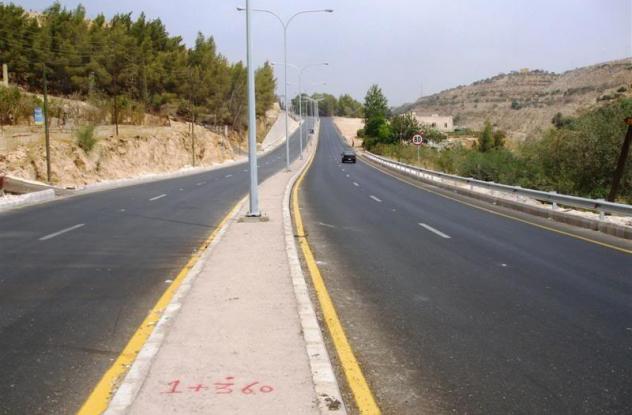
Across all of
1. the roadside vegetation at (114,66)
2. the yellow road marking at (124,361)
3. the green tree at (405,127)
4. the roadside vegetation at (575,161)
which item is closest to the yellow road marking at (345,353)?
the yellow road marking at (124,361)

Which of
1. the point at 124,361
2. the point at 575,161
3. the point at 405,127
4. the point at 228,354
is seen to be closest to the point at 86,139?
the point at 575,161

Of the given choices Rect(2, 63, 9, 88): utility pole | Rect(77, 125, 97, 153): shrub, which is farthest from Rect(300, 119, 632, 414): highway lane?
Rect(2, 63, 9, 88): utility pole

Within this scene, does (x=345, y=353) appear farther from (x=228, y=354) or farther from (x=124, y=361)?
(x=124, y=361)

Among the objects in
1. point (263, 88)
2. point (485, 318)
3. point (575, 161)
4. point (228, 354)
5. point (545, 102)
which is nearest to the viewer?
point (228, 354)

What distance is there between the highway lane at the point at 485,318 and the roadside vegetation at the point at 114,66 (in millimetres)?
52117

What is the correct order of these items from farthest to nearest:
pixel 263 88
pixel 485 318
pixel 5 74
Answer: pixel 263 88 < pixel 5 74 < pixel 485 318

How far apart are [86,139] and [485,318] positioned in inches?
1668

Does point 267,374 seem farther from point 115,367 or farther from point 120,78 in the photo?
point 120,78

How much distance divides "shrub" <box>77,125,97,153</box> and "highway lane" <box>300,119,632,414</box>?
115ft

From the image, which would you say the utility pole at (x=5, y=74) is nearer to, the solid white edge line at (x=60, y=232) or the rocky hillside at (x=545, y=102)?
the solid white edge line at (x=60, y=232)

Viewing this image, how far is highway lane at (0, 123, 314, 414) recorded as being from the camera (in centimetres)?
486

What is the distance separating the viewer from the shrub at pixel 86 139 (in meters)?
44.0

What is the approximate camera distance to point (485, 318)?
6723 mm

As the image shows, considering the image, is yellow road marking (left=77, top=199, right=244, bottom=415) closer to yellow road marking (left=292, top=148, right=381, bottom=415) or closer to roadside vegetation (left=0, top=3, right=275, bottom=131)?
yellow road marking (left=292, top=148, right=381, bottom=415)
